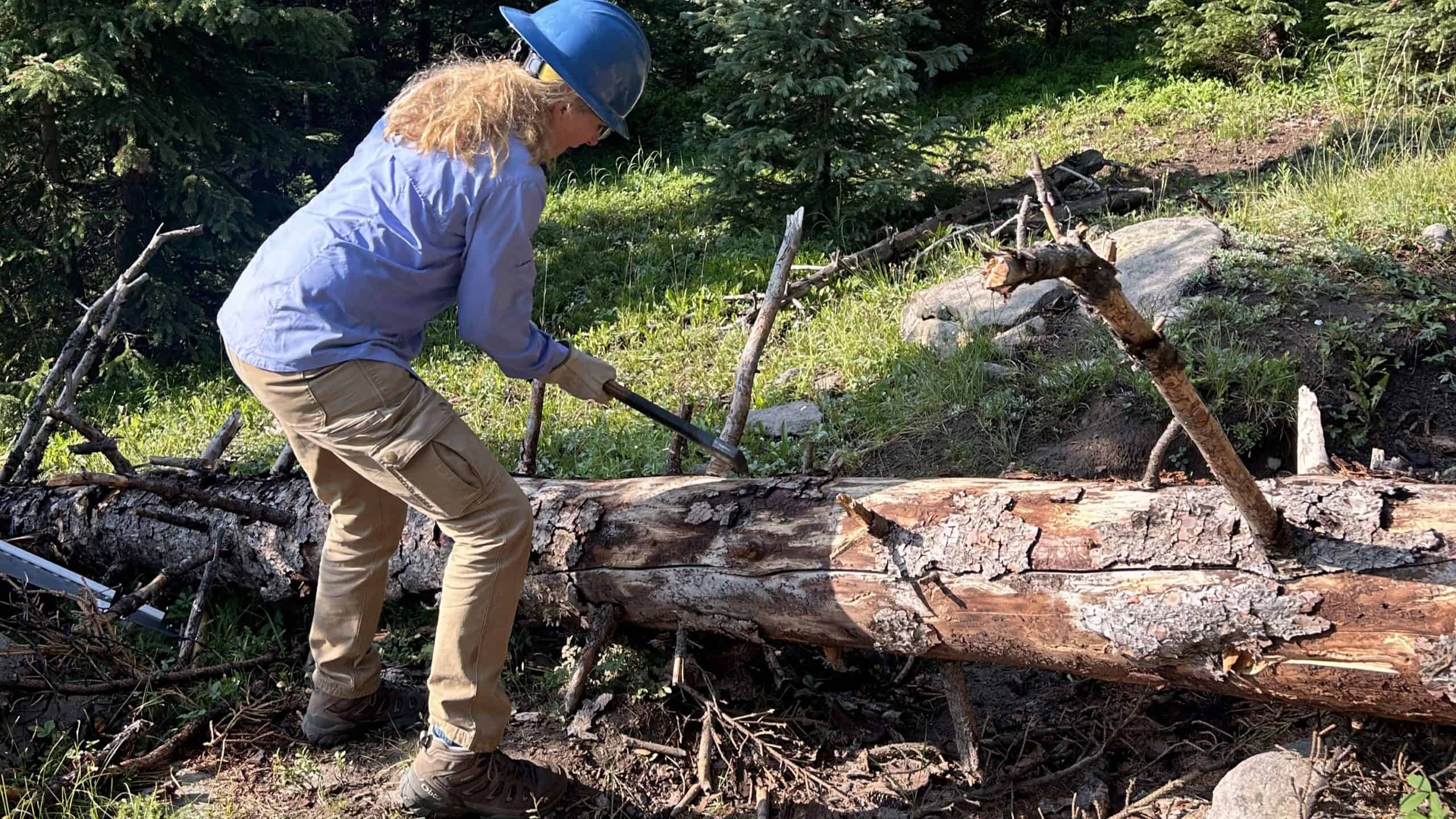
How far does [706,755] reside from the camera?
2.92 meters

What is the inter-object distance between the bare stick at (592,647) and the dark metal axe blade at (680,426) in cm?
59

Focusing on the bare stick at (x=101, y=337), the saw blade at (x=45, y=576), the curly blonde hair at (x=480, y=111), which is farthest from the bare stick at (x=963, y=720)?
the bare stick at (x=101, y=337)

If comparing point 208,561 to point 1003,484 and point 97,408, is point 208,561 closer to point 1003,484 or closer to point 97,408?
point 1003,484

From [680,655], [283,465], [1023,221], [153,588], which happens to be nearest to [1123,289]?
[1023,221]

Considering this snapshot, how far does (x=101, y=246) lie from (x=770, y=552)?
6.15 meters

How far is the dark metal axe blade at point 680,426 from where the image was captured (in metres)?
2.96

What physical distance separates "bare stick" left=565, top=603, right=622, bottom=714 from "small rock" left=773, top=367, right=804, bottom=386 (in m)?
2.29

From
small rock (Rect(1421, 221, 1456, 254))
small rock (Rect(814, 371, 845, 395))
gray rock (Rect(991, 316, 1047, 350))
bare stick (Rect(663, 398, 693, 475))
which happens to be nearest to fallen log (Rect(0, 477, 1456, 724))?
bare stick (Rect(663, 398, 693, 475))

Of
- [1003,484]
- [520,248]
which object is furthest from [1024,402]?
[520,248]

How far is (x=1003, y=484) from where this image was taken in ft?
9.05

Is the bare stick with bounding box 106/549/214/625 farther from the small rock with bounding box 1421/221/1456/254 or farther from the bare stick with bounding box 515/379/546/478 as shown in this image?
the small rock with bounding box 1421/221/1456/254

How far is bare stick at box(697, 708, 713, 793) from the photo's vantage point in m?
2.90

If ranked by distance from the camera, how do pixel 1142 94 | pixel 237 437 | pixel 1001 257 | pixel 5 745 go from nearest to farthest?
pixel 1001 257
pixel 5 745
pixel 237 437
pixel 1142 94

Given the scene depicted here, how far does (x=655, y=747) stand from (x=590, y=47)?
6.46 ft
